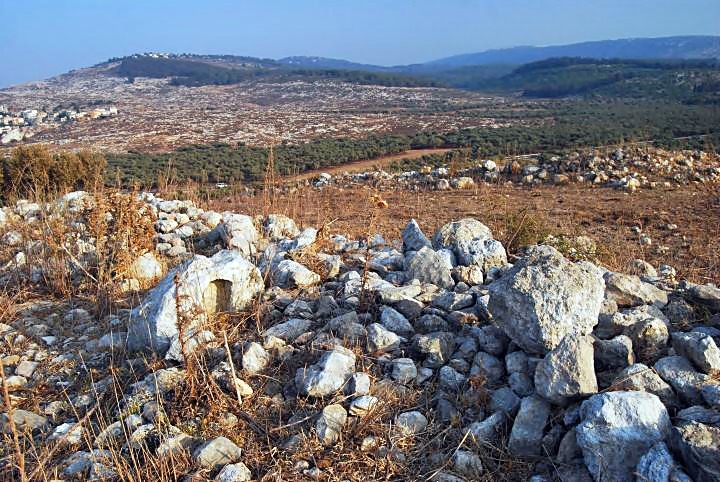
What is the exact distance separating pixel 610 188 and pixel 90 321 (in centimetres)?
1247

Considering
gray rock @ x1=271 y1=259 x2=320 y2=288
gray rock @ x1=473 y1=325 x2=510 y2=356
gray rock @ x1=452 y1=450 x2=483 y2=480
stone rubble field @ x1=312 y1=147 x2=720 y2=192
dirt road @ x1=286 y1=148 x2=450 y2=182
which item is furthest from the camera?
dirt road @ x1=286 y1=148 x2=450 y2=182

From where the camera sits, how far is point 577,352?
2.54m

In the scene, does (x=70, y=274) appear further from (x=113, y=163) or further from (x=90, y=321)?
(x=113, y=163)

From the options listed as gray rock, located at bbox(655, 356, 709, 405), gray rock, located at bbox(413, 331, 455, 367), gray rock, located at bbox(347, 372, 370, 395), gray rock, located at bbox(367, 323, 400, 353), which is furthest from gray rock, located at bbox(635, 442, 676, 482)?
gray rock, located at bbox(367, 323, 400, 353)

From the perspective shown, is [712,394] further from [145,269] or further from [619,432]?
[145,269]

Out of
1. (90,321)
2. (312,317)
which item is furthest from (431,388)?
(90,321)

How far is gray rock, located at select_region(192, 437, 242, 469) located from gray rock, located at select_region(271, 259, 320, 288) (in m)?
1.75

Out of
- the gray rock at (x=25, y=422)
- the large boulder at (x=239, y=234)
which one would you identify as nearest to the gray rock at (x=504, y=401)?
the gray rock at (x=25, y=422)

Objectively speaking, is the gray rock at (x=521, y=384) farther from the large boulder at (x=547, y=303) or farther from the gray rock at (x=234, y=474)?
the gray rock at (x=234, y=474)

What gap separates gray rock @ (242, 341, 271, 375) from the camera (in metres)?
3.16

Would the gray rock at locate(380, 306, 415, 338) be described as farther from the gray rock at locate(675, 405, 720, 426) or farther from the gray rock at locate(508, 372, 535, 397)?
the gray rock at locate(675, 405, 720, 426)

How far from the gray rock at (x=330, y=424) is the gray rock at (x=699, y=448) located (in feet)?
4.91

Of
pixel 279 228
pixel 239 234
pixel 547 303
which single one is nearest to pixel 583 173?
pixel 279 228

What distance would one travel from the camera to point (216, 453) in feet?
8.48
